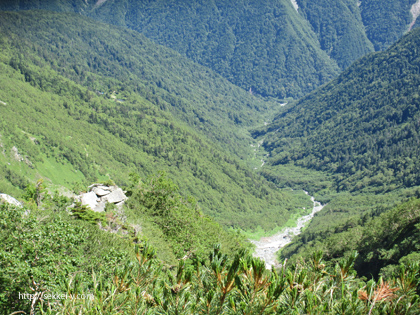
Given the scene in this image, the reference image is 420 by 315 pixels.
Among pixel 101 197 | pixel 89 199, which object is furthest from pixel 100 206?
pixel 89 199

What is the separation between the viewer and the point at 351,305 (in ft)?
47.4

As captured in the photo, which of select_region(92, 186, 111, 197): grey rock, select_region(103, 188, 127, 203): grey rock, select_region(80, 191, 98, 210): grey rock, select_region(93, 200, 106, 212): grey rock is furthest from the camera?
select_region(92, 186, 111, 197): grey rock

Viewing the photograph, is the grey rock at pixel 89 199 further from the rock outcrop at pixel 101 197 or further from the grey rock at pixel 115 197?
the grey rock at pixel 115 197

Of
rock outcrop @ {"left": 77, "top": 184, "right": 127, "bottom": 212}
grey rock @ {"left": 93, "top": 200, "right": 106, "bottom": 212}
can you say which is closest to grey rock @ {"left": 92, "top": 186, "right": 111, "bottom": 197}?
rock outcrop @ {"left": 77, "top": 184, "right": 127, "bottom": 212}

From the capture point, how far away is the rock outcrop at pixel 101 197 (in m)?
68.6

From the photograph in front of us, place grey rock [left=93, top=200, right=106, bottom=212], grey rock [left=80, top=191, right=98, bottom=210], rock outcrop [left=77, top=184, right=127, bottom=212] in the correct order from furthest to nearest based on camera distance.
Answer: grey rock [left=80, top=191, right=98, bottom=210], rock outcrop [left=77, top=184, right=127, bottom=212], grey rock [left=93, top=200, right=106, bottom=212]

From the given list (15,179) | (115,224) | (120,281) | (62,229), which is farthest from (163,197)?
(15,179)

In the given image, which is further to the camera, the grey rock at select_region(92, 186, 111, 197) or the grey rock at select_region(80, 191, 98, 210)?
the grey rock at select_region(92, 186, 111, 197)

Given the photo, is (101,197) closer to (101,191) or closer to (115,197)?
(101,191)

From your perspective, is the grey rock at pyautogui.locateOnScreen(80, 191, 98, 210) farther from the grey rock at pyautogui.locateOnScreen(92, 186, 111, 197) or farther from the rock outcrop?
the grey rock at pyautogui.locateOnScreen(92, 186, 111, 197)

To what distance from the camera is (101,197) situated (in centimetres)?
7112

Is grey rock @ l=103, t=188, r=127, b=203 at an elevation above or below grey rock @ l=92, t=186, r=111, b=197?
below

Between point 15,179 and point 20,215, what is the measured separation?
178977mm

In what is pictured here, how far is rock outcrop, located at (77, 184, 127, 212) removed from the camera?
68562 mm
